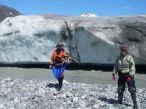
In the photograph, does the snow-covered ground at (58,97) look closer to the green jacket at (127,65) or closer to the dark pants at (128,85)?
the dark pants at (128,85)

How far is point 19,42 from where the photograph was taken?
17156 millimetres

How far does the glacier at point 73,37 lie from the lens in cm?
1488

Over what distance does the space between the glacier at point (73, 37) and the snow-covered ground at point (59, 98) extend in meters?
4.33

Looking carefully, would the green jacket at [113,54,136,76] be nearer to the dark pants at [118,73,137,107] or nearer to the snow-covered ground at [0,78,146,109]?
the dark pants at [118,73,137,107]

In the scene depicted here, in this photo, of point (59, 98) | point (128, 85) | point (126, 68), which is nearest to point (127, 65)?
point (126, 68)

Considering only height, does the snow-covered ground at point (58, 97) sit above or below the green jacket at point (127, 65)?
below

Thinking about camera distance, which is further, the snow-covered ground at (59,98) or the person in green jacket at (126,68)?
the snow-covered ground at (59,98)

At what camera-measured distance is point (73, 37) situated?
1588cm

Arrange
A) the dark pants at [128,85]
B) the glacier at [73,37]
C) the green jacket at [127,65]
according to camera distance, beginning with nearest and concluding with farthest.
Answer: the dark pants at [128,85] < the green jacket at [127,65] < the glacier at [73,37]

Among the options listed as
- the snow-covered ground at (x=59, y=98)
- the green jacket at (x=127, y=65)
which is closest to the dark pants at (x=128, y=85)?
the green jacket at (x=127, y=65)

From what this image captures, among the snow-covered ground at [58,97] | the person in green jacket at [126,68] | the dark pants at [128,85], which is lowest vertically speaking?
the snow-covered ground at [58,97]

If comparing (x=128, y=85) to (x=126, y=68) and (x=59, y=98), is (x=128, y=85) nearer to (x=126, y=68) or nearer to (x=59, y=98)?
(x=126, y=68)

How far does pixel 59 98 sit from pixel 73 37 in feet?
23.5

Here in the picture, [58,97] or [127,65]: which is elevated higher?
[127,65]
